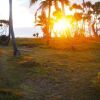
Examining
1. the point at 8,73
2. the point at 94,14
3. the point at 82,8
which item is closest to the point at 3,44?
the point at 8,73

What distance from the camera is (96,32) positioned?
8844 cm

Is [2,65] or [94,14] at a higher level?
[94,14]

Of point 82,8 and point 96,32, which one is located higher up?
point 82,8

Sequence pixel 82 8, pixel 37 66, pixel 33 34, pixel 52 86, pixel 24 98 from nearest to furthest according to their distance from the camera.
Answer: pixel 24 98
pixel 52 86
pixel 37 66
pixel 82 8
pixel 33 34

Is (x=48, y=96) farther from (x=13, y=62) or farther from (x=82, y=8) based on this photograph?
(x=82, y=8)

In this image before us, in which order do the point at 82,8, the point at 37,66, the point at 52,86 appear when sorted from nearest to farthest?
the point at 52,86 → the point at 37,66 → the point at 82,8

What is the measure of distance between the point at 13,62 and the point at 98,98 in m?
11.0

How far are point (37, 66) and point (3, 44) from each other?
71.3 ft

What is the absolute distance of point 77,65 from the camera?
87.8ft

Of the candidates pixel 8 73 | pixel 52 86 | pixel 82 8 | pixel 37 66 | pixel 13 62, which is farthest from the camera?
pixel 82 8

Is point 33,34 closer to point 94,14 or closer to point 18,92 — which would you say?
point 94,14

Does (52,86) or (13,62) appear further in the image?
(13,62)

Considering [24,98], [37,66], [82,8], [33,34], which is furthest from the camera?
[33,34]

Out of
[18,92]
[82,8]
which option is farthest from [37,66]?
[82,8]
